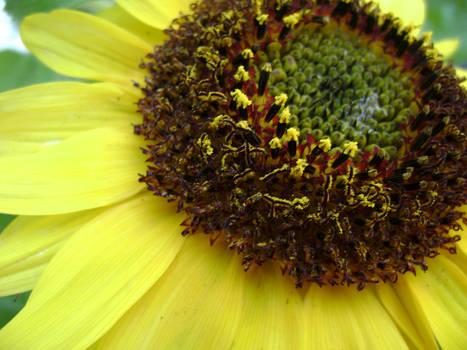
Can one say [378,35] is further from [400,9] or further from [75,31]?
[75,31]

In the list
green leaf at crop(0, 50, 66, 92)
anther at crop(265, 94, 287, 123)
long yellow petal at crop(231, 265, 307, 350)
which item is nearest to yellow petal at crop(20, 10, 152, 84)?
green leaf at crop(0, 50, 66, 92)

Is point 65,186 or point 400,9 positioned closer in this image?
point 65,186

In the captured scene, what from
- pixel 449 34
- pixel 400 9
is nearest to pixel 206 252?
pixel 400 9

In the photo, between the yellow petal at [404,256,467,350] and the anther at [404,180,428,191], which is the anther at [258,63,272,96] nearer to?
the anther at [404,180,428,191]

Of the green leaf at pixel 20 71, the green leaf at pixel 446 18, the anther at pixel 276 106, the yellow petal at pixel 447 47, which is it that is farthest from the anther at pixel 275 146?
the green leaf at pixel 446 18

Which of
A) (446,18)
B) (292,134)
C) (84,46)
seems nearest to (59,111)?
(84,46)
